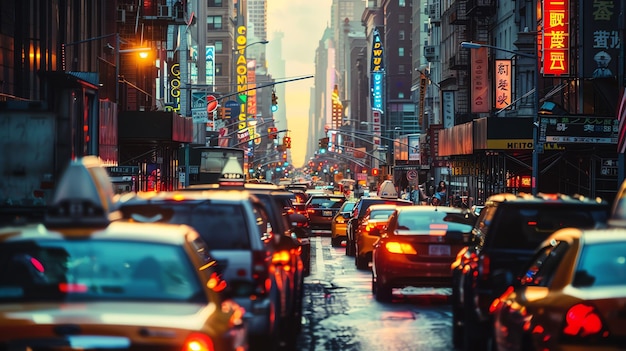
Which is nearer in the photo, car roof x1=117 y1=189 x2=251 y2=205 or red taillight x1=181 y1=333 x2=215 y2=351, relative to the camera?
red taillight x1=181 y1=333 x2=215 y2=351

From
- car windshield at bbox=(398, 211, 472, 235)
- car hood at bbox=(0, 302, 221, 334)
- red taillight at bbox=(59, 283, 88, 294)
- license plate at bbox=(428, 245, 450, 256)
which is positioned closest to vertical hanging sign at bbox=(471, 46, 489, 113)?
car windshield at bbox=(398, 211, 472, 235)

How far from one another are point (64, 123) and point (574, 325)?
64.5 ft

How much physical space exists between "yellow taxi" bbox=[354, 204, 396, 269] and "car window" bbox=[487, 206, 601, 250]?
46.3 feet

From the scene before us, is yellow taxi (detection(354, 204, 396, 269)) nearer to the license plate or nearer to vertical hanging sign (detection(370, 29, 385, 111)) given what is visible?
the license plate

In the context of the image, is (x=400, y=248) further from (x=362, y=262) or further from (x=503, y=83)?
(x=503, y=83)

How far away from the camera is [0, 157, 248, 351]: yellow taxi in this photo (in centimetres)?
714

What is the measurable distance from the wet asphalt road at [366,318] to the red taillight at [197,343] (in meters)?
7.26

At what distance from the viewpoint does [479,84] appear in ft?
195

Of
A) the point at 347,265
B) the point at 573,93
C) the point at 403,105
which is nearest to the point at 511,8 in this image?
the point at 573,93

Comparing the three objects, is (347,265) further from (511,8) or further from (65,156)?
(511,8)

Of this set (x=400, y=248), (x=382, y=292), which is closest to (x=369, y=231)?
(x=382, y=292)

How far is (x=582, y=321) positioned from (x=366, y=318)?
9869 mm

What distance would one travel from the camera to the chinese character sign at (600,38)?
4112cm

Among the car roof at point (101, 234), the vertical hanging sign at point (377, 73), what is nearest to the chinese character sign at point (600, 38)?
the car roof at point (101, 234)
